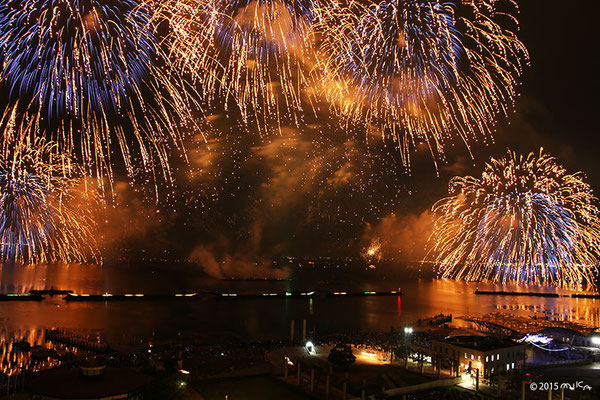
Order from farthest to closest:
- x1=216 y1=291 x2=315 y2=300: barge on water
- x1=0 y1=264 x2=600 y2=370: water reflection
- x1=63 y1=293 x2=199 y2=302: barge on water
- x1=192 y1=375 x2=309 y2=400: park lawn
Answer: x1=216 y1=291 x2=315 y2=300: barge on water, x1=63 y1=293 x2=199 y2=302: barge on water, x1=0 y1=264 x2=600 y2=370: water reflection, x1=192 y1=375 x2=309 y2=400: park lawn

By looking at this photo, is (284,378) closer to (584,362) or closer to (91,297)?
(584,362)

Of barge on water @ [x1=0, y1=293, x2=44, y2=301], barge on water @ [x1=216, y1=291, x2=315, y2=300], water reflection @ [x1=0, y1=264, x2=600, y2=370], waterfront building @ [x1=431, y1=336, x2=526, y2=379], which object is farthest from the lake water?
waterfront building @ [x1=431, y1=336, x2=526, y2=379]

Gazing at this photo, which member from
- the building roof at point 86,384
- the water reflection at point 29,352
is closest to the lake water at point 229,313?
the water reflection at point 29,352

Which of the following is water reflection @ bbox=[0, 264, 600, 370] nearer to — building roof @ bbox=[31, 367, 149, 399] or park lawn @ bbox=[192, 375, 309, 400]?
park lawn @ bbox=[192, 375, 309, 400]

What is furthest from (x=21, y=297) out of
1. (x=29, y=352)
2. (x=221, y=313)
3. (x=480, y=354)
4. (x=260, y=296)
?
(x=480, y=354)

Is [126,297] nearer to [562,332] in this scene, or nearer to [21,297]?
[21,297]

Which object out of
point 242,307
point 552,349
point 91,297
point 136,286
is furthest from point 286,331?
point 136,286
